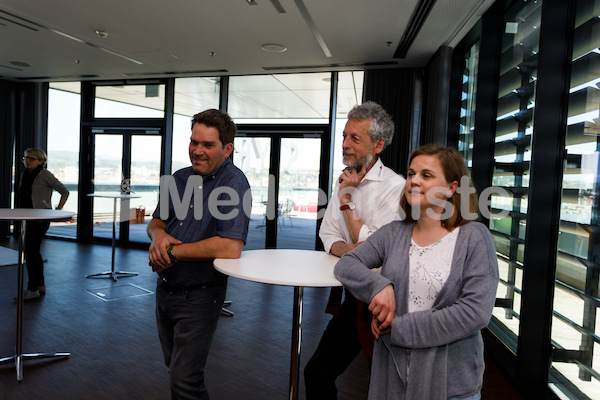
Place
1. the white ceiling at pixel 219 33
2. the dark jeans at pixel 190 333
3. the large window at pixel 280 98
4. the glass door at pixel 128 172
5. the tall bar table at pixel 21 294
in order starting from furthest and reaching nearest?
the glass door at pixel 128 172 < the large window at pixel 280 98 < the white ceiling at pixel 219 33 < the tall bar table at pixel 21 294 < the dark jeans at pixel 190 333

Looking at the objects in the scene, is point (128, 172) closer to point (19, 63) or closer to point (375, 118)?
point (19, 63)

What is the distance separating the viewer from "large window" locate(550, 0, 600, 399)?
213 centimetres

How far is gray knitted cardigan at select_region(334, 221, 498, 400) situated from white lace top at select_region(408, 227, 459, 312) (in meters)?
0.02

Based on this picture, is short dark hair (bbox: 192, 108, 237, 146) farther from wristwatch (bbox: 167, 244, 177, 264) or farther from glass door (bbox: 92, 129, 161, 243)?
glass door (bbox: 92, 129, 161, 243)

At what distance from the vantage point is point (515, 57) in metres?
3.35

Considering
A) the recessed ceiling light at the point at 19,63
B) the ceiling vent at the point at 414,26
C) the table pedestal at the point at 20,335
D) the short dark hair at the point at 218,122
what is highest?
the recessed ceiling light at the point at 19,63

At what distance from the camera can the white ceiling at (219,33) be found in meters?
4.13

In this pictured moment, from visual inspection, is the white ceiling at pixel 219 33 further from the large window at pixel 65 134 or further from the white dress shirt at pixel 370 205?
the white dress shirt at pixel 370 205

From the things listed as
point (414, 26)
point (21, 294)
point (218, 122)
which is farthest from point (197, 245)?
point (414, 26)

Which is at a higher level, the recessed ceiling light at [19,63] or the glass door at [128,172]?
the recessed ceiling light at [19,63]

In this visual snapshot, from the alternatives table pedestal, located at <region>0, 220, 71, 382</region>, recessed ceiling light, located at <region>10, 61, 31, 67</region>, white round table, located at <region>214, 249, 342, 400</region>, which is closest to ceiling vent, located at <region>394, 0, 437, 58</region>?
Answer: white round table, located at <region>214, 249, 342, 400</region>

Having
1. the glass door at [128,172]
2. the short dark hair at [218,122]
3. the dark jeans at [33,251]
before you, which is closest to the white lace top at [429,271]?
the short dark hair at [218,122]

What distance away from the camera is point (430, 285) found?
1.32m

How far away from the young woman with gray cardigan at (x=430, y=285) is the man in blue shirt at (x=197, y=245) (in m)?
0.56
